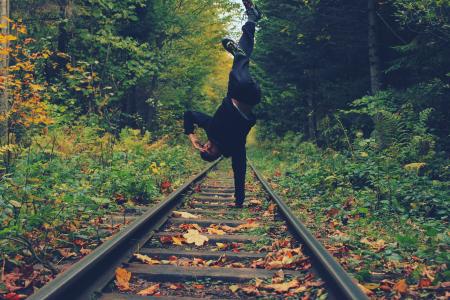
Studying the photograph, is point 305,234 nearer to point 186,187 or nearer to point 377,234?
point 377,234

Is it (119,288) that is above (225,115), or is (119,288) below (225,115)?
below

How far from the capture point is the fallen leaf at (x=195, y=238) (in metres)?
4.45

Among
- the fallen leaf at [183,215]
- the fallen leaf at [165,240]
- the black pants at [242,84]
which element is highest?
the black pants at [242,84]

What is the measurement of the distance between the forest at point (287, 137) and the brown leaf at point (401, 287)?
20mm

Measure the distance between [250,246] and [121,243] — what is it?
131 centimetres

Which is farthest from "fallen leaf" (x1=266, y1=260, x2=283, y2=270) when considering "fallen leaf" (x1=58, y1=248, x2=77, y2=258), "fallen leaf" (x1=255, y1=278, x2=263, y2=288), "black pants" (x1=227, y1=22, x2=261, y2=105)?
"black pants" (x1=227, y1=22, x2=261, y2=105)

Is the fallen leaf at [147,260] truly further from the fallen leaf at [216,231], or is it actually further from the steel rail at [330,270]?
the steel rail at [330,270]

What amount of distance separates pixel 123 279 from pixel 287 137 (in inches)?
790

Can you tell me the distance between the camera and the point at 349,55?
1388 cm

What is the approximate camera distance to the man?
5621 mm

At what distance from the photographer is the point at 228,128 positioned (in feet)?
18.9

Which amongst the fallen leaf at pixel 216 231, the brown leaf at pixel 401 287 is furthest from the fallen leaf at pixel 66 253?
the brown leaf at pixel 401 287

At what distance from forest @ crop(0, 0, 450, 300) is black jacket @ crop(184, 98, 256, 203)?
4.39 ft

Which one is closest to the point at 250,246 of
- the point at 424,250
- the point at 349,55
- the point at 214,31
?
the point at 424,250
